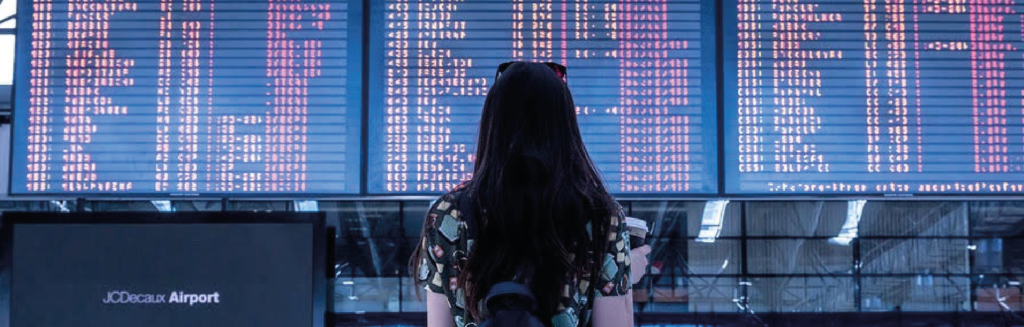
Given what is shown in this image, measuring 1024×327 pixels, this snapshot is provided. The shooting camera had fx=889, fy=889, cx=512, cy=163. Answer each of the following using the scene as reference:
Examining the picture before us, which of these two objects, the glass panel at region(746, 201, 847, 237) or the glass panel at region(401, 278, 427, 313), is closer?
the glass panel at region(401, 278, 427, 313)

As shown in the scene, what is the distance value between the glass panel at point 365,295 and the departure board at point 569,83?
9.47 feet

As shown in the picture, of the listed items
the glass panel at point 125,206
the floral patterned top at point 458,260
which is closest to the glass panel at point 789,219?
the glass panel at point 125,206

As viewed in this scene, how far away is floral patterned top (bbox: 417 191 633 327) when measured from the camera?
5.16 feet

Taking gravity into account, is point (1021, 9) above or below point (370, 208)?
above

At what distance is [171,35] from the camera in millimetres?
4184

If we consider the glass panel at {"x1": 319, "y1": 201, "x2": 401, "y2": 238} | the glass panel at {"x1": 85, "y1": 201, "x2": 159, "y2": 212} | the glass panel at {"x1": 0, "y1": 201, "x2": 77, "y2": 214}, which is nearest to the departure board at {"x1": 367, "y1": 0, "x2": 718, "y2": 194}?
the glass panel at {"x1": 319, "y1": 201, "x2": 401, "y2": 238}

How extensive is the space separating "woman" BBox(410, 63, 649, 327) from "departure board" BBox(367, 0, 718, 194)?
248 centimetres

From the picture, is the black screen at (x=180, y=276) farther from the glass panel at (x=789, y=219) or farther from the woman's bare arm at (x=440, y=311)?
the glass panel at (x=789, y=219)

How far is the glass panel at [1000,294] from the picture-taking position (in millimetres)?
6168

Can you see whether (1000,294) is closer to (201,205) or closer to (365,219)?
(365,219)

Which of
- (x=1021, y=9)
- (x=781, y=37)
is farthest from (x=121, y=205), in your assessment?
(x=1021, y=9)

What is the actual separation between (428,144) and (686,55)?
1288 mm

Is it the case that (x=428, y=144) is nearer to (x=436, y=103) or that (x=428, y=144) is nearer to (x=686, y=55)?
(x=436, y=103)

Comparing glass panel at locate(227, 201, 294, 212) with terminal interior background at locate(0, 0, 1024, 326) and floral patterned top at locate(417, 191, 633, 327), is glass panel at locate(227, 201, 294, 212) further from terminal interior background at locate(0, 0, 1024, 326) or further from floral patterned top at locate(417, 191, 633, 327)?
floral patterned top at locate(417, 191, 633, 327)
